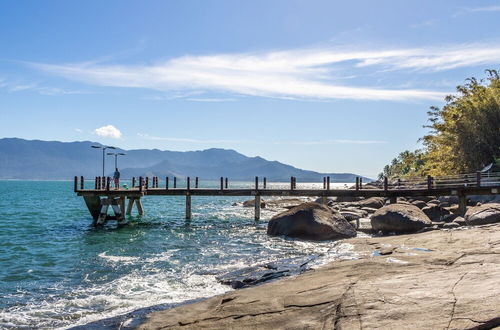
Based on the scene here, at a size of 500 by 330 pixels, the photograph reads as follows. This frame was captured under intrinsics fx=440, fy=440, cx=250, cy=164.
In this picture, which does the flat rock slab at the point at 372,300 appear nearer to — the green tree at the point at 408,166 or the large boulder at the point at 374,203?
the large boulder at the point at 374,203

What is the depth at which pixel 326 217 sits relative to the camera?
23469 millimetres

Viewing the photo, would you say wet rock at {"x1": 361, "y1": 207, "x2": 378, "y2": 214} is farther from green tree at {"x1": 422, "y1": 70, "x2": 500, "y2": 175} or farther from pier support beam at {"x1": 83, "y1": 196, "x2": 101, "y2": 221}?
pier support beam at {"x1": 83, "y1": 196, "x2": 101, "y2": 221}

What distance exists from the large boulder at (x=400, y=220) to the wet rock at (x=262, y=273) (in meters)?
8.27

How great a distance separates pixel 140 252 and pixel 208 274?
663cm

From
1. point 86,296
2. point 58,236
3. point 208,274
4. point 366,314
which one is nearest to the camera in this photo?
point 366,314

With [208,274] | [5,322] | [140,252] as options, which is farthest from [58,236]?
[5,322]

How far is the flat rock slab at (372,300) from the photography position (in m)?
6.23

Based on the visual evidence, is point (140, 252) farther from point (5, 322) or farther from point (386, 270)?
point (386, 270)

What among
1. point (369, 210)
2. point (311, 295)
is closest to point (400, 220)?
point (369, 210)

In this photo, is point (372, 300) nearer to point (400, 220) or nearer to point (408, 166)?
point (400, 220)

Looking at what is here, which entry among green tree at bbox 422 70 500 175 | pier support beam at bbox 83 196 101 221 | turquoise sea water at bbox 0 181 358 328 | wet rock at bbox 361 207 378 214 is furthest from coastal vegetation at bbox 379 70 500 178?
pier support beam at bbox 83 196 101 221

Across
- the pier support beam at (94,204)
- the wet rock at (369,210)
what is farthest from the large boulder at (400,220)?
the pier support beam at (94,204)

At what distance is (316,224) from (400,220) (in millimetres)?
4281

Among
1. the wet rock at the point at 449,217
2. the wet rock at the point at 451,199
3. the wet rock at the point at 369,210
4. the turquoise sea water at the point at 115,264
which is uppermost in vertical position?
the wet rock at the point at 451,199
